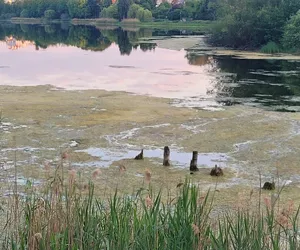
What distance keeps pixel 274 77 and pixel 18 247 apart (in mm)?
19250

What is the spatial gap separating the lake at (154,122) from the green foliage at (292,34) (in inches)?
278

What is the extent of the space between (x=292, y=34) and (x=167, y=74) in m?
13.0

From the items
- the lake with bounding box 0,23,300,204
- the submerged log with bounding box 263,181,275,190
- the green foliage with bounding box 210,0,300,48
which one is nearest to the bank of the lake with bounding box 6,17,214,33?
the green foliage with bounding box 210,0,300,48

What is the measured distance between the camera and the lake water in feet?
57.5

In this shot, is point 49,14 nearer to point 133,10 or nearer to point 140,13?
point 133,10

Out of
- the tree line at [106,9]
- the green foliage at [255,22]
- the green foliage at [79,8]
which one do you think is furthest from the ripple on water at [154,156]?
the green foliage at [79,8]

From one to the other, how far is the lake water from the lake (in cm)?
5

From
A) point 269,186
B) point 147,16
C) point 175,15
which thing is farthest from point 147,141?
point 175,15

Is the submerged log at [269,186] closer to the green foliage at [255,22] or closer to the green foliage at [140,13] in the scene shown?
the green foliage at [255,22]

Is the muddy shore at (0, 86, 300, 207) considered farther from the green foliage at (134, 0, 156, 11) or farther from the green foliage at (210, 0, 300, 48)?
the green foliage at (134, 0, 156, 11)

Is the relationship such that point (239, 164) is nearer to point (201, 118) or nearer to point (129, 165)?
point (129, 165)

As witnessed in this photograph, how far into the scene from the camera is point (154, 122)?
1288 centimetres

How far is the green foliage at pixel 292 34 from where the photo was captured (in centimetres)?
3322

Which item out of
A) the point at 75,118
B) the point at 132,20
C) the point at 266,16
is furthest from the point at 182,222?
the point at 132,20
